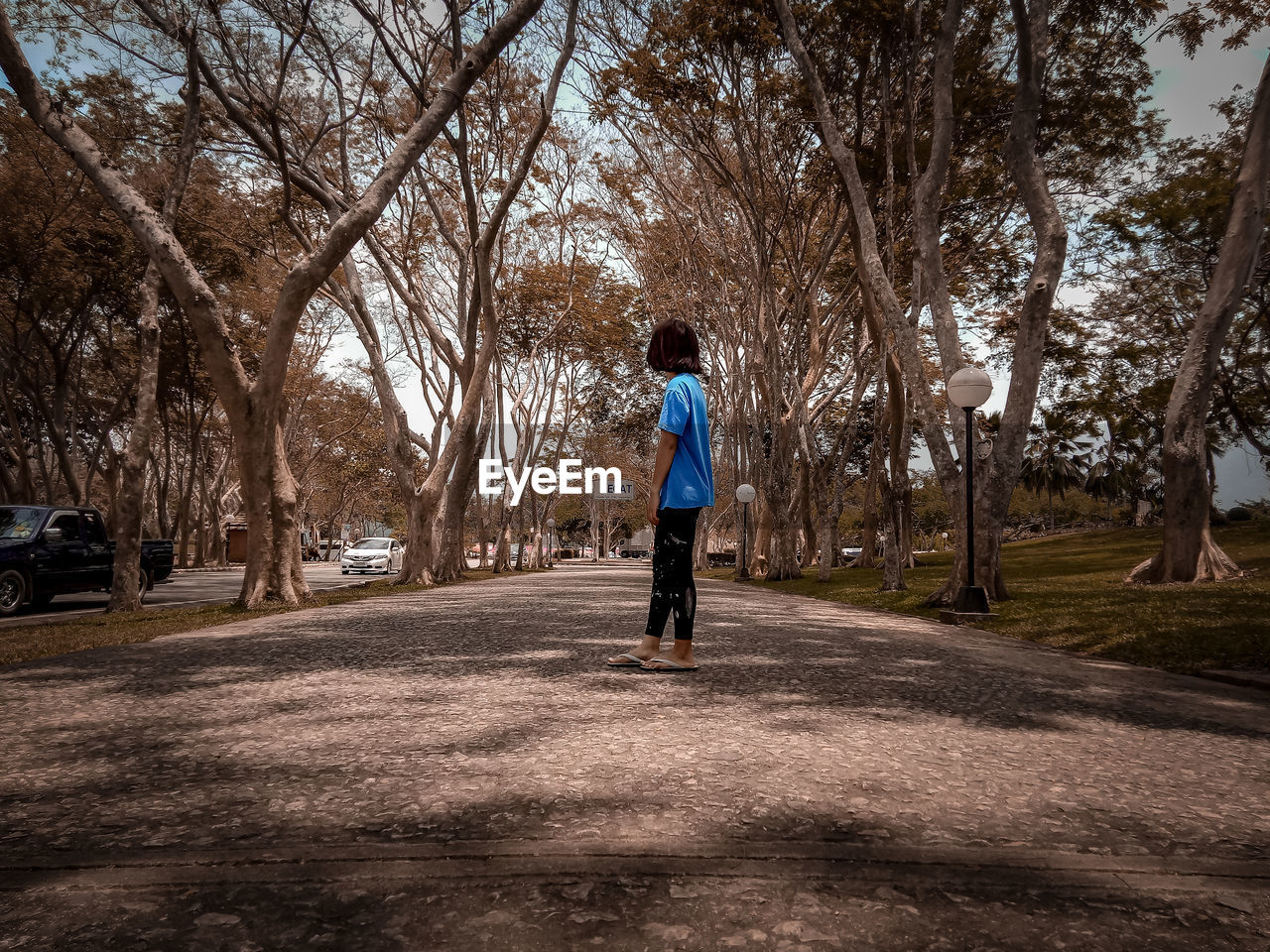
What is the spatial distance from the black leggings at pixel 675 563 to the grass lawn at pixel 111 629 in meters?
4.78

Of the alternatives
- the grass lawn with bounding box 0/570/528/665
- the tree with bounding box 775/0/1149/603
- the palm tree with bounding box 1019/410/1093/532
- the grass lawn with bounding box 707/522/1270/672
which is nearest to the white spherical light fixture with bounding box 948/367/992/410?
the tree with bounding box 775/0/1149/603

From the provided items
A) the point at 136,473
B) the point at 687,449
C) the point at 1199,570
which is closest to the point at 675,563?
the point at 687,449

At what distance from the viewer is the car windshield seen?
1206 cm

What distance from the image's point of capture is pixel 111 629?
831 cm

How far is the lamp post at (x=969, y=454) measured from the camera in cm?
979

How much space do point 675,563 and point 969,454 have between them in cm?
632

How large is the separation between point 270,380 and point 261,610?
2966mm

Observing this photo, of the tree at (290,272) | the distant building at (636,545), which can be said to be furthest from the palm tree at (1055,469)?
the tree at (290,272)

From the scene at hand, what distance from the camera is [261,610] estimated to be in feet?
33.5

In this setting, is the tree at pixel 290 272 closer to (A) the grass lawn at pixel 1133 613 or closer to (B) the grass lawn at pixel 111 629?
(B) the grass lawn at pixel 111 629

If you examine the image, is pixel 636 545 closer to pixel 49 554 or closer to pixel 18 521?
pixel 49 554

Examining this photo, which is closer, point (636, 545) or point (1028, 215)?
point (1028, 215)

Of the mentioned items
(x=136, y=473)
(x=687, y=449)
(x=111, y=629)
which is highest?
(x=136, y=473)

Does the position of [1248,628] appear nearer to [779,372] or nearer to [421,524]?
[779,372]
